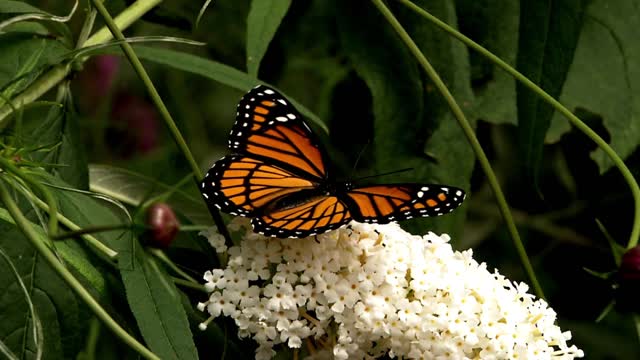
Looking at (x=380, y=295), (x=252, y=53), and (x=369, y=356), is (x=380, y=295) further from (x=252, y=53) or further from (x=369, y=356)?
(x=252, y=53)

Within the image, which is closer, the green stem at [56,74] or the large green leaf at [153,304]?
the large green leaf at [153,304]

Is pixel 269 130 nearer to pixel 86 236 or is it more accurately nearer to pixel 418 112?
pixel 86 236

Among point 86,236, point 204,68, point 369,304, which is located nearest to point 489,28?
point 204,68

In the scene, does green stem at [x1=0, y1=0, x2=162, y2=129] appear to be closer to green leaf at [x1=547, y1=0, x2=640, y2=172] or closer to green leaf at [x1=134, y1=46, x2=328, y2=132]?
green leaf at [x1=134, y1=46, x2=328, y2=132]

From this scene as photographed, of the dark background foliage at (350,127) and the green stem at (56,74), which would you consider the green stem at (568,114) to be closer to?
the dark background foliage at (350,127)

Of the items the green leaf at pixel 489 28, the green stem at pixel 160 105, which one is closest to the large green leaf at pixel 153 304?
the green stem at pixel 160 105

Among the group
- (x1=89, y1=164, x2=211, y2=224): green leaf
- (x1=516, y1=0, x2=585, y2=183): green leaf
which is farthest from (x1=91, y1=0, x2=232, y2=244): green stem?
(x1=516, y1=0, x2=585, y2=183): green leaf
